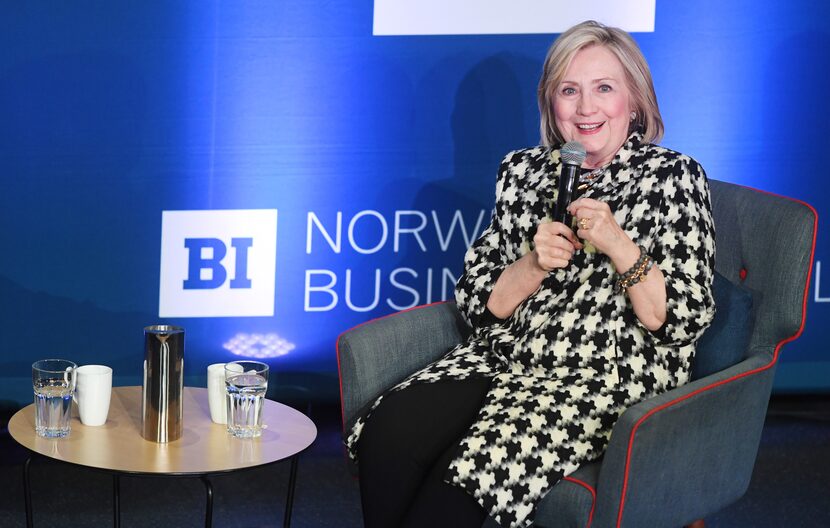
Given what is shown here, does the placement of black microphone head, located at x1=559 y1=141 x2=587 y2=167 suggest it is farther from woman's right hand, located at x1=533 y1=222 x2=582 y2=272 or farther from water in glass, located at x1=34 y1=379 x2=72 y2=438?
water in glass, located at x1=34 y1=379 x2=72 y2=438

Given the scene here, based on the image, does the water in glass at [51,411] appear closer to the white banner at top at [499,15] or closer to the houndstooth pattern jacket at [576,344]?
the houndstooth pattern jacket at [576,344]

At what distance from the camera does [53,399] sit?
6.68ft

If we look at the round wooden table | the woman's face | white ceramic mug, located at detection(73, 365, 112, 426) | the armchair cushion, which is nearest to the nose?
the woman's face

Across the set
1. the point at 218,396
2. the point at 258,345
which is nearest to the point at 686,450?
the point at 218,396

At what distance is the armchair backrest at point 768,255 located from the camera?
2277 mm

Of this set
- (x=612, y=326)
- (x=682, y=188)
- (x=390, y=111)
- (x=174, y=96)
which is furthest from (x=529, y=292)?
(x=174, y=96)

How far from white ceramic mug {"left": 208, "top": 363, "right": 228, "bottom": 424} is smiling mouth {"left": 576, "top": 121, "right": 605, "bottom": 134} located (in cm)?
96

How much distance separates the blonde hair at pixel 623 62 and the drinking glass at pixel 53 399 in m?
1.25

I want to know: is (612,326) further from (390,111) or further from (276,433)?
(390,111)

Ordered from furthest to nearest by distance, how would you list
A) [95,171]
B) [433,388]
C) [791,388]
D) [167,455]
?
1. [791,388]
2. [95,171]
3. [433,388]
4. [167,455]

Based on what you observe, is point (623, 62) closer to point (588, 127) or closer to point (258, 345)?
point (588, 127)

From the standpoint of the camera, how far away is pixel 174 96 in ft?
10.9

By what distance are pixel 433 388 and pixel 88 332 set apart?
5.09 ft

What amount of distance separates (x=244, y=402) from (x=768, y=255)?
1170mm
